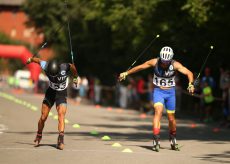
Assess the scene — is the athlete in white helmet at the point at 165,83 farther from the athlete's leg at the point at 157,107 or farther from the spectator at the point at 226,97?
the spectator at the point at 226,97

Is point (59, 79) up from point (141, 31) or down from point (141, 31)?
down

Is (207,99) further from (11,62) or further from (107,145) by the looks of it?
(11,62)

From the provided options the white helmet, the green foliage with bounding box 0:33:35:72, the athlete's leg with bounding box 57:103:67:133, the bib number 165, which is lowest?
the athlete's leg with bounding box 57:103:67:133

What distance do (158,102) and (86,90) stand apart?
37864 mm

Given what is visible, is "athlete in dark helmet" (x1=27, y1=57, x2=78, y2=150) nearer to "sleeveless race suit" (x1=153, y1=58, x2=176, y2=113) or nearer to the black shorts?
the black shorts

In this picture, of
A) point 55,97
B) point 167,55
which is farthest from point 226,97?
point 55,97

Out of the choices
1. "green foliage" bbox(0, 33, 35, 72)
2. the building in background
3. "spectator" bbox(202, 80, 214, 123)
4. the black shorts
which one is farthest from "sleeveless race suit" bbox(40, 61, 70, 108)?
the building in background

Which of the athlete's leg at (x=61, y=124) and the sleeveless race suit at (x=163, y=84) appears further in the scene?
the sleeveless race suit at (x=163, y=84)

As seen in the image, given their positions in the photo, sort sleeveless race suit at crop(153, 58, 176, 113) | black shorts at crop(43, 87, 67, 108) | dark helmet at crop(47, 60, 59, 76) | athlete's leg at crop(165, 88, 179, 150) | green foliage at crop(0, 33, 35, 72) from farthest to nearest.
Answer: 1. green foliage at crop(0, 33, 35, 72)
2. athlete's leg at crop(165, 88, 179, 150)
3. sleeveless race suit at crop(153, 58, 176, 113)
4. black shorts at crop(43, 87, 67, 108)
5. dark helmet at crop(47, 60, 59, 76)

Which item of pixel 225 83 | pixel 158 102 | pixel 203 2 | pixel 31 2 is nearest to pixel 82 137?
pixel 158 102

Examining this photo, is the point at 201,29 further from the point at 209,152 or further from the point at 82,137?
the point at 209,152

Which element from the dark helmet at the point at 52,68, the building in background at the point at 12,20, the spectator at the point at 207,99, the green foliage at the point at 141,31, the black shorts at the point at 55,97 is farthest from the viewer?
the building in background at the point at 12,20

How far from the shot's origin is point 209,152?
1591cm

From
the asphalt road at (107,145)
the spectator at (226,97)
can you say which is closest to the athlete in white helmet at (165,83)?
the asphalt road at (107,145)
